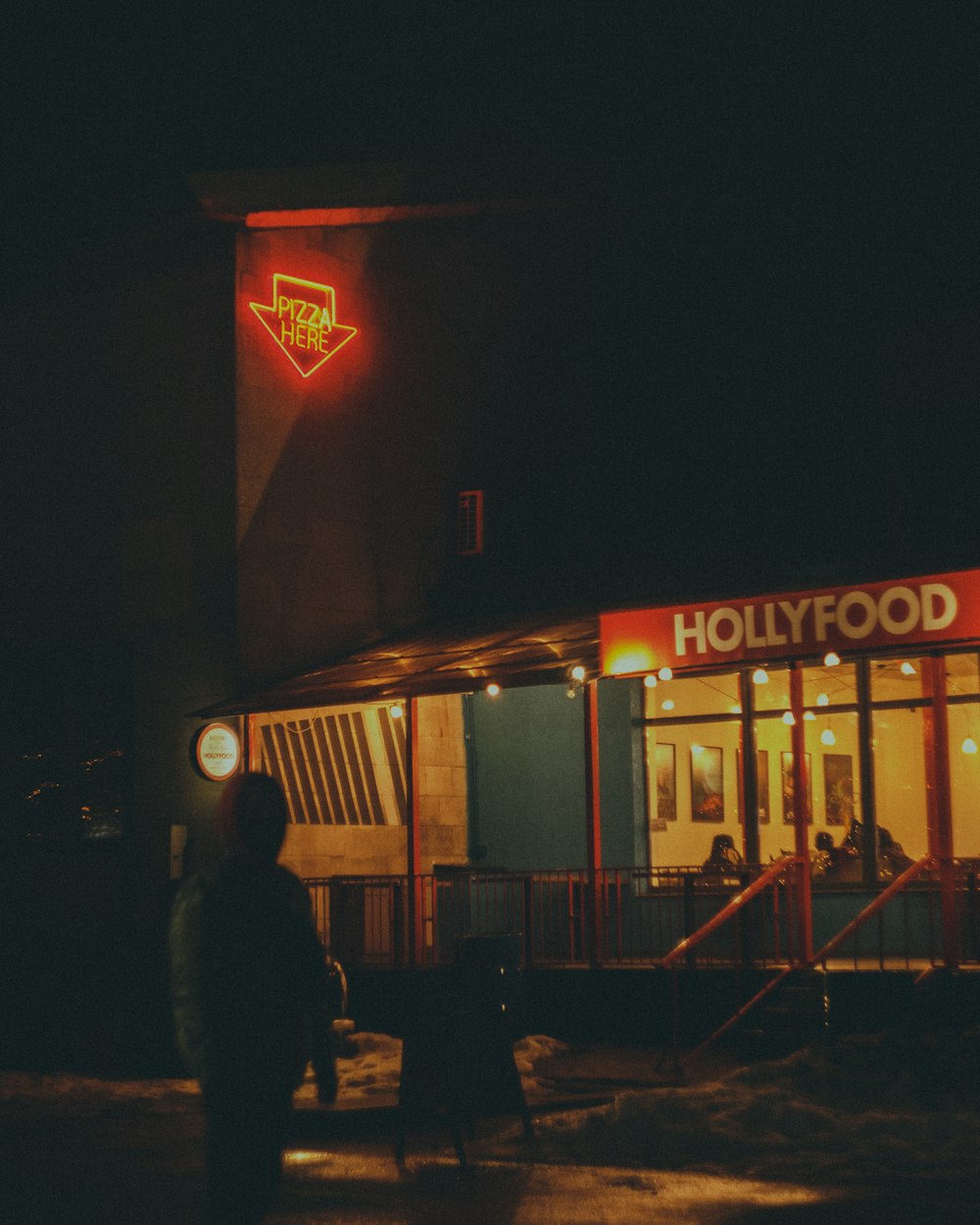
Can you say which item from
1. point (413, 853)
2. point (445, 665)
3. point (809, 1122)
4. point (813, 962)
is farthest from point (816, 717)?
point (809, 1122)

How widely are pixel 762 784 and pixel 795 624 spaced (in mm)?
6161

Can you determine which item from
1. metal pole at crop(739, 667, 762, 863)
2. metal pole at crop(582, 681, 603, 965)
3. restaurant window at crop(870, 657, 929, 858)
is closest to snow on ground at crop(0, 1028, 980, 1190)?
metal pole at crop(582, 681, 603, 965)

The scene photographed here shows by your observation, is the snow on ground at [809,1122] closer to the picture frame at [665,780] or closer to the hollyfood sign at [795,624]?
the hollyfood sign at [795,624]

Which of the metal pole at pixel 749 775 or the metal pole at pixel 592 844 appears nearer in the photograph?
the metal pole at pixel 592 844

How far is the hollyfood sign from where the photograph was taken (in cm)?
1346

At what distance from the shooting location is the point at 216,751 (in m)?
19.4

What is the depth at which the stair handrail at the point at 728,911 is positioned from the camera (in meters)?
14.0

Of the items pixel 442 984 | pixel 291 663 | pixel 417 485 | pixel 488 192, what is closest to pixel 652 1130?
pixel 442 984

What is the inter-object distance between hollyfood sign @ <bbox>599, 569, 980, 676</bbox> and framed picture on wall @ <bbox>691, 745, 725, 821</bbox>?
5231mm

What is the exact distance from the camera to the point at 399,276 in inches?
879

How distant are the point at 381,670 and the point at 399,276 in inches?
246

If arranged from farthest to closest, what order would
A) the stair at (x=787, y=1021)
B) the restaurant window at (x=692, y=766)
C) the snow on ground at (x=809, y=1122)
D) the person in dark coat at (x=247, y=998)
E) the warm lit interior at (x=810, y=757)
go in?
1. the restaurant window at (x=692, y=766)
2. the warm lit interior at (x=810, y=757)
3. the stair at (x=787, y=1021)
4. the snow on ground at (x=809, y=1122)
5. the person in dark coat at (x=247, y=998)

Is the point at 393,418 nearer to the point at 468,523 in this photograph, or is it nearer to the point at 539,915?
the point at 468,523

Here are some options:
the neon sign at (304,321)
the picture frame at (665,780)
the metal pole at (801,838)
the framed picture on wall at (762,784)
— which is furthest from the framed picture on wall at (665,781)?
the neon sign at (304,321)
